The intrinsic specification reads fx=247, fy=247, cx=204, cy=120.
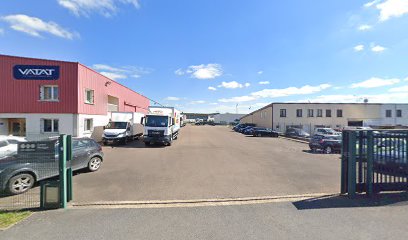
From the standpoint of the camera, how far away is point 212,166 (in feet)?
35.2

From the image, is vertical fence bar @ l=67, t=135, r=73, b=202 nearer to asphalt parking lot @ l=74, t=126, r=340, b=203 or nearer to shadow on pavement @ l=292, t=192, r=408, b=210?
asphalt parking lot @ l=74, t=126, r=340, b=203

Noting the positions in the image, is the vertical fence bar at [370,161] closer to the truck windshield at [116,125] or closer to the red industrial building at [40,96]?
the red industrial building at [40,96]

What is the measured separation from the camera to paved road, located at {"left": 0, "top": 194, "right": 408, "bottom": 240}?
4023 millimetres

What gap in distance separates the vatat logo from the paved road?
1774 centimetres

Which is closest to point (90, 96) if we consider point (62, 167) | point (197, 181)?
point (197, 181)

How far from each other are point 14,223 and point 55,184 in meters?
1.06

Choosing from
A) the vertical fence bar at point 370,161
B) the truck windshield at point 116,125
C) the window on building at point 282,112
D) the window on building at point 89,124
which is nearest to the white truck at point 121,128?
the truck windshield at point 116,125

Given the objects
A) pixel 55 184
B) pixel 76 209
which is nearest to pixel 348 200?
pixel 76 209

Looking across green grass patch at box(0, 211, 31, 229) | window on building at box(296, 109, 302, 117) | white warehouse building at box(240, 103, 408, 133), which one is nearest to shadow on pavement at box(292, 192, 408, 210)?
green grass patch at box(0, 211, 31, 229)

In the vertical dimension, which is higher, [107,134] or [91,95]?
[91,95]

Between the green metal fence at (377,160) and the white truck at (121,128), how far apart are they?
57.9 ft

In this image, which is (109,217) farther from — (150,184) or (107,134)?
(107,134)

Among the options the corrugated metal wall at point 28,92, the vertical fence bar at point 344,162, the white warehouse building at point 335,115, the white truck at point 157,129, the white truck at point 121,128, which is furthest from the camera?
the white warehouse building at point 335,115

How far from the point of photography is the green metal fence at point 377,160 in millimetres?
5961
